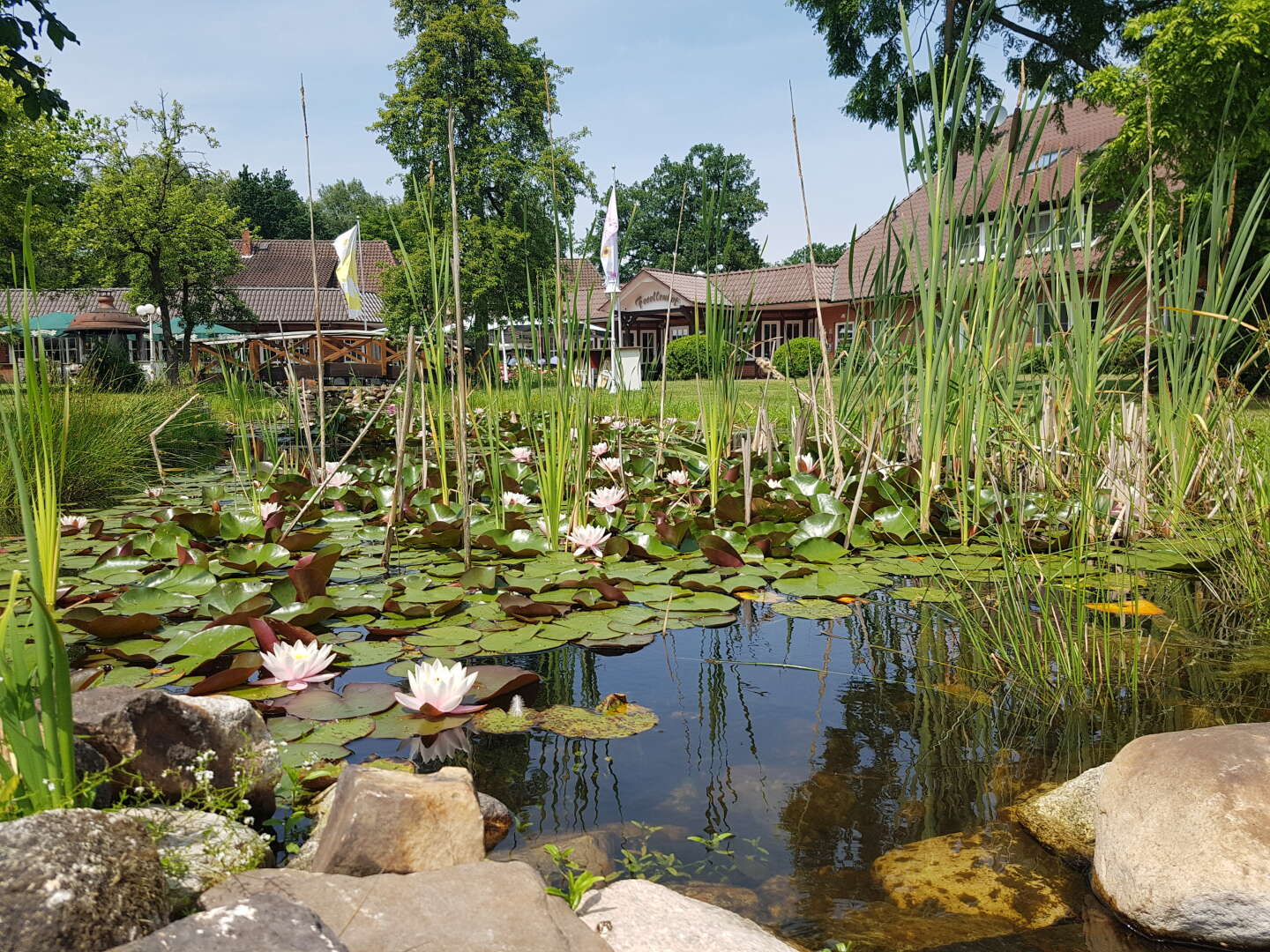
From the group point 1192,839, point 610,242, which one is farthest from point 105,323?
point 1192,839

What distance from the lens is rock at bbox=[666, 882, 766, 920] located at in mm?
1180

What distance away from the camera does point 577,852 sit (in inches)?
49.3

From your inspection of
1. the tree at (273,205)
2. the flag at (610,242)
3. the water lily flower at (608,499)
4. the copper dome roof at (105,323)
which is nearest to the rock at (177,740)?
the water lily flower at (608,499)

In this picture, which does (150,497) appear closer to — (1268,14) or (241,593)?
(241,593)

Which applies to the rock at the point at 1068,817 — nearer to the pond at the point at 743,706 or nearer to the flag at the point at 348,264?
the pond at the point at 743,706

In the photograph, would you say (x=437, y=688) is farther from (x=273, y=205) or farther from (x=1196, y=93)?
Result: (x=273, y=205)

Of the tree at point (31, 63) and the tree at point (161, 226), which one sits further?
the tree at point (161, 226)

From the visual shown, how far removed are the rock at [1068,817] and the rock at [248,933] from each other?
1041mm

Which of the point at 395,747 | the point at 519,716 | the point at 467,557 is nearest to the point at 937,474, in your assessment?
the point at 467,557

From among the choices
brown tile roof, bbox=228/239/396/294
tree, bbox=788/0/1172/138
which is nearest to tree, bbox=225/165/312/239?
brown tile roof, bbox=228/239/396/294

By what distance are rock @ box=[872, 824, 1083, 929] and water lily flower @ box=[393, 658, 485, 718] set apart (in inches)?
31.5

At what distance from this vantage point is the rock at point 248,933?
85 cm

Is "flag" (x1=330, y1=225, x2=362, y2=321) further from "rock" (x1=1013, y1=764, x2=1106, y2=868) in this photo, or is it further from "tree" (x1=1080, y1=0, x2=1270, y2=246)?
"tree" (x1=1080, y1=0, x2=1270, y2=246)

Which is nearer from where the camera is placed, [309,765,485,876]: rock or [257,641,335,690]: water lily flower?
[309,765,485,876]: rock
